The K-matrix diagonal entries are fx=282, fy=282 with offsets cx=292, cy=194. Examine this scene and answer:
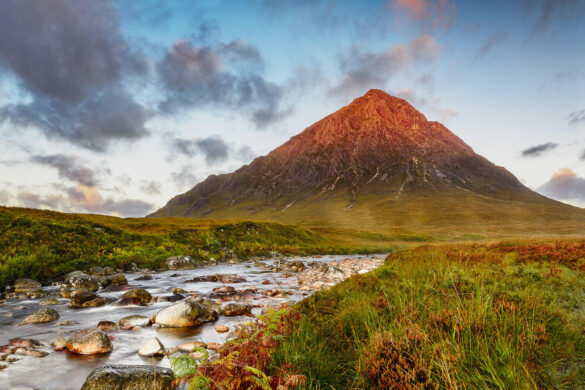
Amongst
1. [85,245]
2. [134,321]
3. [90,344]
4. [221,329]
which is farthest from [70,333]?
[85,245]

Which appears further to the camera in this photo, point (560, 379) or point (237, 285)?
point (237, 285)

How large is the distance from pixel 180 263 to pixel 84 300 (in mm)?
13324

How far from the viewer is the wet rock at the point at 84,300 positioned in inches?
456

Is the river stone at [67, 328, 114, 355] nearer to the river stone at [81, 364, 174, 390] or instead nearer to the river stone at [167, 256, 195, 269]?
the river stone at [81, 364, 174, 390]

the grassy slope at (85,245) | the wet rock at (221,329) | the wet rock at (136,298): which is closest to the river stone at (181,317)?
the wet rock at (221,329)

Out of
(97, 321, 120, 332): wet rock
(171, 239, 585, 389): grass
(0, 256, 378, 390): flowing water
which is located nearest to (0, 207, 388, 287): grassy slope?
(0, 256, 378, 390): flowing water

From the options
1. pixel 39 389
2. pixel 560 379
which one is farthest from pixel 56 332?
pixel 560 379

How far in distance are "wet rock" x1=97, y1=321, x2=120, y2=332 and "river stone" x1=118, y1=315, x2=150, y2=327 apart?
220 millimetres

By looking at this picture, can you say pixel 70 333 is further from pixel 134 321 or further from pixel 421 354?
pixel 421 354

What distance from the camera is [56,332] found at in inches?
330

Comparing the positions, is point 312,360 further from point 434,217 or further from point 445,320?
point 434,217

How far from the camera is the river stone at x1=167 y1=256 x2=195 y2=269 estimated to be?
24.6 meters

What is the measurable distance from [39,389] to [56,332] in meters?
3.83

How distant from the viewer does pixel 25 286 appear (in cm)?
1397
